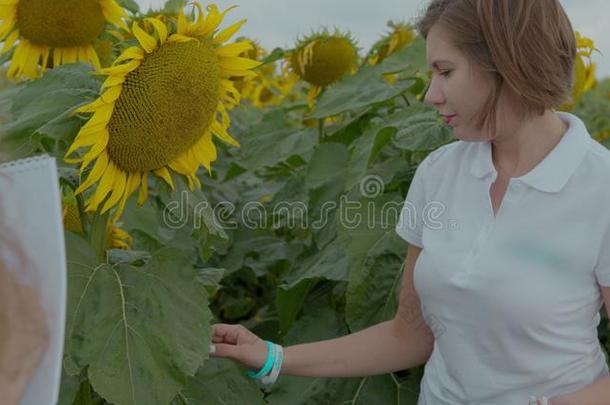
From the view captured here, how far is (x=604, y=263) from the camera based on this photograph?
4.40ft

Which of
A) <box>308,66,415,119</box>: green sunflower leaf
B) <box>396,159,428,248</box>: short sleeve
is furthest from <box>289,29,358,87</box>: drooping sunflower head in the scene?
<box>396,159,428,248</box>: short sleeve

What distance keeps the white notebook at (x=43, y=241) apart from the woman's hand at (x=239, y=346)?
0.76 meters

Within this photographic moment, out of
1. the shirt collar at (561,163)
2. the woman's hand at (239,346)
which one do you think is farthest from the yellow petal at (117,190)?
the shirt collar at (561,163)

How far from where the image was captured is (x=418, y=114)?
1895mm

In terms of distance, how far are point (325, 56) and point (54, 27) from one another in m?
0.89

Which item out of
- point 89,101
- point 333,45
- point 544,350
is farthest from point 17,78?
point 544,350

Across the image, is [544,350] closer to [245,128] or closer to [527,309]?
[527,309]

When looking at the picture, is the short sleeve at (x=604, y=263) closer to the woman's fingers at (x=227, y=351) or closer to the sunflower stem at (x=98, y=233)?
the woman's fingers at (x=227, y=351)

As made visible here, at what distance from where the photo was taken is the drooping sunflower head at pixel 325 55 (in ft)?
7.98

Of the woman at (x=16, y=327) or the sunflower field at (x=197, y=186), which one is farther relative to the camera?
the sunflower field at (x=197, y=186)

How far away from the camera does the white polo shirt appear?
4.45ft

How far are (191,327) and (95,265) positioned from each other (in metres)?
0.17

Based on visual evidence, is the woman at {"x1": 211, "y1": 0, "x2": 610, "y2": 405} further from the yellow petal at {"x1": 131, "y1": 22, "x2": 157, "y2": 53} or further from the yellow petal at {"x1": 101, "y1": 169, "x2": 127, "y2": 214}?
the yellow petal at {"x1": 131, "y1": 22, "x2": 157, "y2": 53}

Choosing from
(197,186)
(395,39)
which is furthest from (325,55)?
(197,186)
